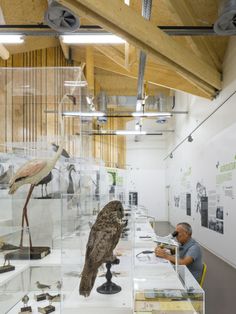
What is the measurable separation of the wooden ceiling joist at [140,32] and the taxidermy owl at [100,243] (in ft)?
6.74

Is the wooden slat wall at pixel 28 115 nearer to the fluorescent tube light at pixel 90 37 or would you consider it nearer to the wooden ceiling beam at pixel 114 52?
the fluorescent tube light at pixel 90 37

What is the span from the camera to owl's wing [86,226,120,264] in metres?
2.14

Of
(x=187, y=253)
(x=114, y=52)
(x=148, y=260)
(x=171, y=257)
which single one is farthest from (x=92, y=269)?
(x=114, y=52)

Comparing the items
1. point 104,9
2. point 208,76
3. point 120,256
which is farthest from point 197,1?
point 120,256

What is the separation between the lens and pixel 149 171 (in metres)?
16.5

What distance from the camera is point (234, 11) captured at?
345 cm

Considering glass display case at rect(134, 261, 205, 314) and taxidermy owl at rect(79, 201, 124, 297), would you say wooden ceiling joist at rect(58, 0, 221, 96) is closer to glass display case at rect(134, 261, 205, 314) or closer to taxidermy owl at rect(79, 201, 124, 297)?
taxidermy owl at rect(79, 201, 124, 297)

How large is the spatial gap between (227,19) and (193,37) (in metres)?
2.29

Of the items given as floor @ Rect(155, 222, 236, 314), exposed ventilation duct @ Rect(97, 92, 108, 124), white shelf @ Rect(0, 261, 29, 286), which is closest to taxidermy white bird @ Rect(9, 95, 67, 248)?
white shelf @ Rect(0, 261, 29, 286)

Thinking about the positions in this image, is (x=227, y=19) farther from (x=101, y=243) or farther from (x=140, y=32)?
(x=101, y=243)

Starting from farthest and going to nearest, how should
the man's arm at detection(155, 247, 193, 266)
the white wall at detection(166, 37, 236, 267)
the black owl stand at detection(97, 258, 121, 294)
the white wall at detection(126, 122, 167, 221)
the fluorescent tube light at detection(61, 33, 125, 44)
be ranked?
the white wall at detection(126, 122, 167, 221)
the white wall at detection(166, 37, 236, 267)
the fluorescent tube light at detection(61, 33, 125, 44)
the man's arm at detection(155, 247, 193, 266)
the black owl stand at detection(97, 258, 121, 294)

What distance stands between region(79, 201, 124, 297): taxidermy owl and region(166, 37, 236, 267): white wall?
404cm

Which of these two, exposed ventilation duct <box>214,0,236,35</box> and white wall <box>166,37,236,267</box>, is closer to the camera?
exposed ventilation duct <box>214,0,236,35</box>

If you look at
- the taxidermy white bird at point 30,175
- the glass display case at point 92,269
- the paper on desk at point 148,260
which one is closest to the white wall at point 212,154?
the paper on desk at point 148,260
